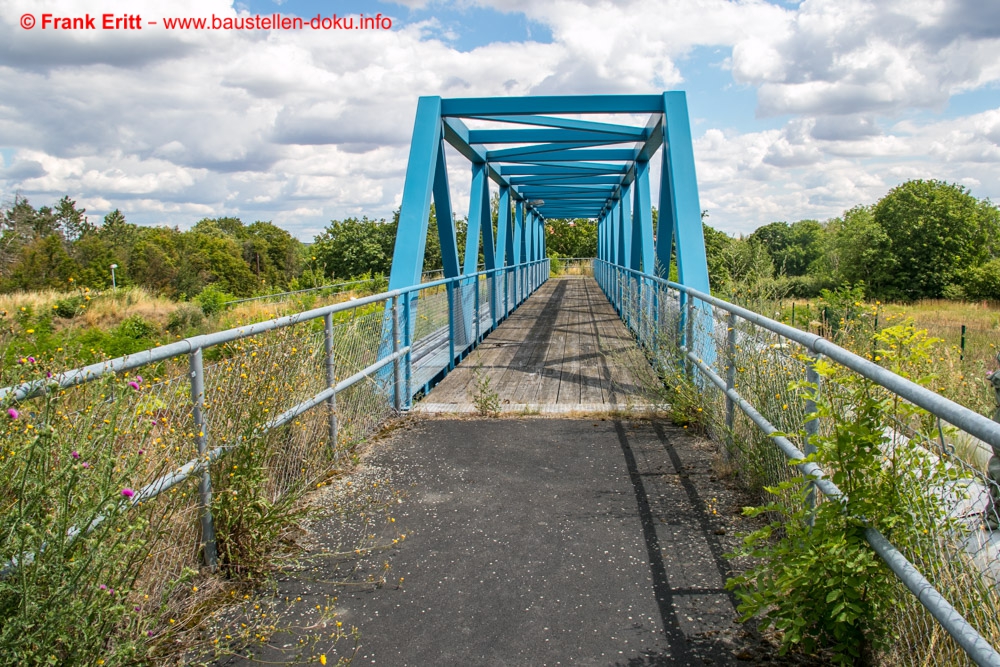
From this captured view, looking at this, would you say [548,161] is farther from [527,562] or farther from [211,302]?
[211,302]

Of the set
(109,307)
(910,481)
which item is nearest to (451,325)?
(910,481)

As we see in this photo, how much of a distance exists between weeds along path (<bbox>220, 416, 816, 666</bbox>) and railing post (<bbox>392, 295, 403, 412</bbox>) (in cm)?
113

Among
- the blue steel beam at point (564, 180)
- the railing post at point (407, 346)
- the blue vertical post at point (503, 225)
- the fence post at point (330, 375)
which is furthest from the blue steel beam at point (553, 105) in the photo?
the blue steel beam at point (564, 180)

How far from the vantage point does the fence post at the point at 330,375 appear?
4.75 m

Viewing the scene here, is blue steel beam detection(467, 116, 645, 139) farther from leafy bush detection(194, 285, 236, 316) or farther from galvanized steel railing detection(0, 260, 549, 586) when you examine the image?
leafy bush detection(194, 285, 236, 316)

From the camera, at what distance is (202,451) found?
3037mm

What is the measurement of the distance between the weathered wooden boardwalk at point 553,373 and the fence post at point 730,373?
1.56 meters

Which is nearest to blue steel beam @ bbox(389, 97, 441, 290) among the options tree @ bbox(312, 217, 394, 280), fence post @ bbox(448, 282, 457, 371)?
fence post @ bbox(448, 282, 457, 371)

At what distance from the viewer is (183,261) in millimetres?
62344

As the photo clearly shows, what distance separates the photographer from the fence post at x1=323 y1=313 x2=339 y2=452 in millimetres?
4750

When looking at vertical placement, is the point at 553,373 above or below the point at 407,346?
below

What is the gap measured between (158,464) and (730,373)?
3448 millimetres

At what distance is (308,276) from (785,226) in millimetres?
84663

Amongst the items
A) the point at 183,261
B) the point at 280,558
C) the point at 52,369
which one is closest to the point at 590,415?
the point at 280,558
